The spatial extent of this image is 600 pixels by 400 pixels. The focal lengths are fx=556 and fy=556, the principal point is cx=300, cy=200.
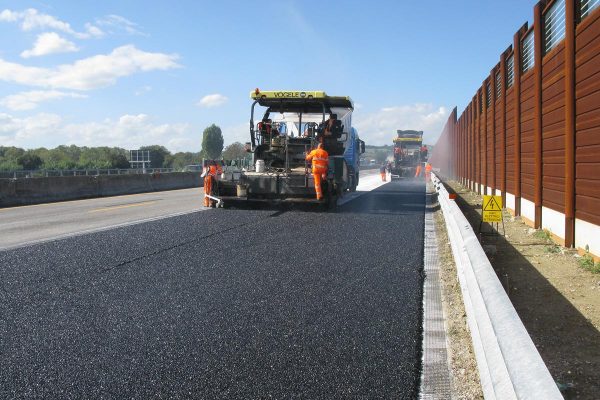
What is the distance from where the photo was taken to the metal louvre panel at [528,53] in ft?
35.1

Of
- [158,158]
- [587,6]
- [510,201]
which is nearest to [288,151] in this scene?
[510,201]

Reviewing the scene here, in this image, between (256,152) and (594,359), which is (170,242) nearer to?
(594,359)

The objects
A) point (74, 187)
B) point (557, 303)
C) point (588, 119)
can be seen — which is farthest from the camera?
point (74, 187)

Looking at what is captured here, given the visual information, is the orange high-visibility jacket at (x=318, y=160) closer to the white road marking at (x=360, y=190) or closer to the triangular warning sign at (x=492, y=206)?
the white road marking at (x=360, y=190)

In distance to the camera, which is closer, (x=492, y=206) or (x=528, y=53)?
(x=492, y=206)

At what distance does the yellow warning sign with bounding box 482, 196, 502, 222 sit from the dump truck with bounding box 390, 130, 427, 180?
36887 millimetres

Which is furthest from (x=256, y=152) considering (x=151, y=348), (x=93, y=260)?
(x=151, y=348)

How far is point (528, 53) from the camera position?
36.7 feet

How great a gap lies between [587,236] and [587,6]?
2.84m

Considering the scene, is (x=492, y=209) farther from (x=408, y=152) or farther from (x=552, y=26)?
(x=408, y=152)

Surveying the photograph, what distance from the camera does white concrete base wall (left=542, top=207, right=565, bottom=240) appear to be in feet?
25.5

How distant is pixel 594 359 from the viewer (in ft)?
11.9

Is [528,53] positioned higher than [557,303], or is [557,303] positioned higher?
[528,53]

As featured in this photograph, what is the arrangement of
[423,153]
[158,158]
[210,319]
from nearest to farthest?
[210,319] → [423,153] → [158,158]
